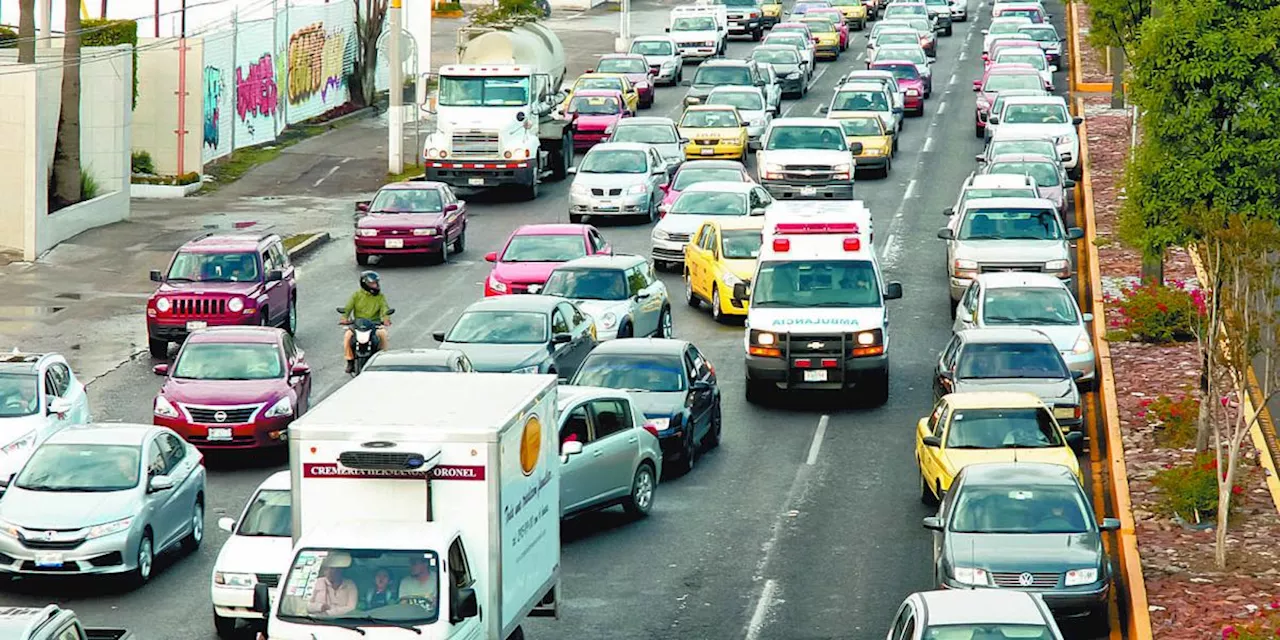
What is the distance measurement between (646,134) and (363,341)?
63.0 ft

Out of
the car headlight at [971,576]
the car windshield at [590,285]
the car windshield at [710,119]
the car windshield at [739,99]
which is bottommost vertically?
the car headlight at [971,576]

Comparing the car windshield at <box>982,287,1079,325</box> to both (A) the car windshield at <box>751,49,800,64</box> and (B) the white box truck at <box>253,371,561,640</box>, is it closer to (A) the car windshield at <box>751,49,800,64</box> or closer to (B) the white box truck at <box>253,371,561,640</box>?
→ (B) the white box truck at <box>253,371,561,640</box>

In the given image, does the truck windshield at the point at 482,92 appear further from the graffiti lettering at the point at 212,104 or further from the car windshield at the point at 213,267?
the car windshield at the point at 213,267

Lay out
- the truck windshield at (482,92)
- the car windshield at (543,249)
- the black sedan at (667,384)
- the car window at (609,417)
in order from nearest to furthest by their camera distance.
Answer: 1. the car window at (609,417)
2. the black sedan at (667,384)
3. the car windshield at (543,249)
4. the truck windshield at (482,92)

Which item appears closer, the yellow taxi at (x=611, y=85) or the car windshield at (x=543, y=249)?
the car windshield at (x=543, y=249)

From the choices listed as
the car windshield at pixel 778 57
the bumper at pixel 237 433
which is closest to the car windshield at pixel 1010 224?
the bumper at pixel 237 433

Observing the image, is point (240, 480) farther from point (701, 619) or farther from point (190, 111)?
point (190, 111)

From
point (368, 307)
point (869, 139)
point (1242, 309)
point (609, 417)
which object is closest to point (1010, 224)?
point (368, 307)

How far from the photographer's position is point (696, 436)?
27.3 m

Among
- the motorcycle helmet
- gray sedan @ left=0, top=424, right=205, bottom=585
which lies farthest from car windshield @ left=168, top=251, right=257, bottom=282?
gray sedan @ left=0, top=424, right=205, bottom=585

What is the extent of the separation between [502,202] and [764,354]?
64.7ft

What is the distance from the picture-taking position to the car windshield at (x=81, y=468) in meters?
22.3

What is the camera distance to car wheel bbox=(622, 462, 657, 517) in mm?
24328

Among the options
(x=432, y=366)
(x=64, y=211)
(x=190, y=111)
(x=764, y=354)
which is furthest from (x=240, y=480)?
(x=190, y=111)
